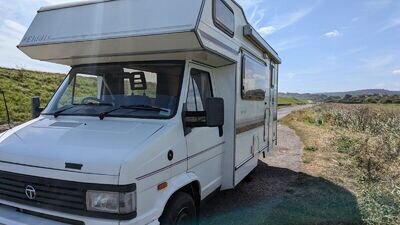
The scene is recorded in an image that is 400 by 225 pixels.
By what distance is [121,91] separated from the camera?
4.43m

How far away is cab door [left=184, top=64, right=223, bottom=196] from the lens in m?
4.28

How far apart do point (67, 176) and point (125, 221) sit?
2.04 feet

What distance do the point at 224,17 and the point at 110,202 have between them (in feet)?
9.53

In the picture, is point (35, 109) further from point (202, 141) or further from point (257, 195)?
point (257, 195)

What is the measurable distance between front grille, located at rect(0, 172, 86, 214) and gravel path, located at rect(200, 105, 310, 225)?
2539 mm

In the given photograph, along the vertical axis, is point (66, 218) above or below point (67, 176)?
below

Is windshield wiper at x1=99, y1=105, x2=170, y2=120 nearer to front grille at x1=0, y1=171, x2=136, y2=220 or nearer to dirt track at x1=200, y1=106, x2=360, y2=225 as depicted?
front grille at x1=0, y1=171, x2=136, y2=220

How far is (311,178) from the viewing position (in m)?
8.02

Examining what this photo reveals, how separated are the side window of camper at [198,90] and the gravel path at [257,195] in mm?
1784

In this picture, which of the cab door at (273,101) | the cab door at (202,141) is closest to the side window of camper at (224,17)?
the cab door at (202,141)

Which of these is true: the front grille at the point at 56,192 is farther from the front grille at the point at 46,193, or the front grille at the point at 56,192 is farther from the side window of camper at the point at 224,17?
the side window of camper at the point at 224,17

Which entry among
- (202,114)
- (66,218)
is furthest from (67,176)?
(202,114)

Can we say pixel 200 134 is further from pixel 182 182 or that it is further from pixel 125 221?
pixel 125 221

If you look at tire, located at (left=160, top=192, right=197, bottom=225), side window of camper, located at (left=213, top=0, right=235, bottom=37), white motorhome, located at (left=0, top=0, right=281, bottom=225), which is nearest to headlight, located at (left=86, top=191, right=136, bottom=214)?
white motorhome, located at (left=0, top=0, right=281, bottom=225)
